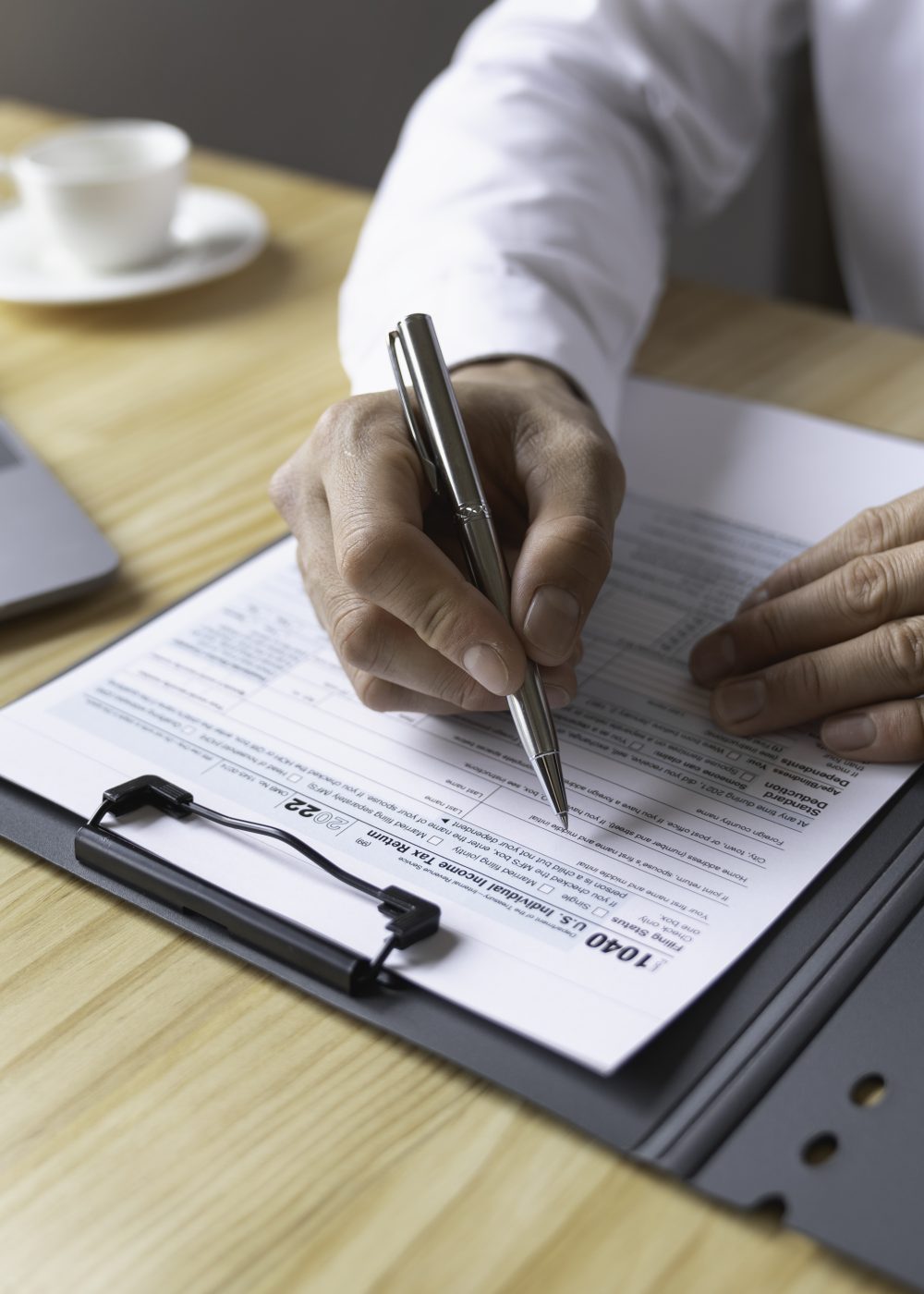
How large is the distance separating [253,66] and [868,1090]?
1.69 metres

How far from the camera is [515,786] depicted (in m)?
0.46

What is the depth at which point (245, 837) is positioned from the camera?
439 mm

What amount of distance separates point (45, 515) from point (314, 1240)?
1.41ft

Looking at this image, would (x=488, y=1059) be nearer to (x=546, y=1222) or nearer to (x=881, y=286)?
(x=546, y=1222)

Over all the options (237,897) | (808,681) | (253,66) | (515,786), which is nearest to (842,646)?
(808,681)

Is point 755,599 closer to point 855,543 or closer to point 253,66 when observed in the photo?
point 855,543

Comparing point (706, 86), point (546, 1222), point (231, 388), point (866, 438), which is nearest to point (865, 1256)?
point (546, 1222)

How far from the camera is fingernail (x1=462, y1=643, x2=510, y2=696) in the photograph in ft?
1.48

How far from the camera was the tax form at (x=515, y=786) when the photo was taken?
391 mm

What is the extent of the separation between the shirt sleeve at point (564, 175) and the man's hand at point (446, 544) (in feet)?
0.35

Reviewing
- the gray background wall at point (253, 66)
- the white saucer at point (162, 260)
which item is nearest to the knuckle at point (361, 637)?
the white saucer at point (162, 260)

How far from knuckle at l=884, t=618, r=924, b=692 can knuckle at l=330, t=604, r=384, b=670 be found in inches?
7.7

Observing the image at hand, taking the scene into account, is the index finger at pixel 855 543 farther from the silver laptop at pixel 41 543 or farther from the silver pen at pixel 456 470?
the silver laptop at pixel 41 543

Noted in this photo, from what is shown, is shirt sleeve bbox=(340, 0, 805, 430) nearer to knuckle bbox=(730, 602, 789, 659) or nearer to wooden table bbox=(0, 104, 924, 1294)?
knuckle bbox=(730, 602, 789, 659)
